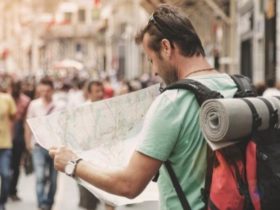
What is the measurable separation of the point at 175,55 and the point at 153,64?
0.10 m

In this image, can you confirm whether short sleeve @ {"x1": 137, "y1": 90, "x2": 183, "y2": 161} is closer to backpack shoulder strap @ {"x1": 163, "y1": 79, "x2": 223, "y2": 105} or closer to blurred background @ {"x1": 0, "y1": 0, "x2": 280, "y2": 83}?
backpack shoulder strap @ {"x1": 163, "y1": 79, "x2": 223, "y2": 105}

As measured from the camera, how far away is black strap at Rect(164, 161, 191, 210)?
10.5 ft

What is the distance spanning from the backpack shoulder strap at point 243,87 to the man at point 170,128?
0.9 inches

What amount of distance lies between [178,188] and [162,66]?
45cm

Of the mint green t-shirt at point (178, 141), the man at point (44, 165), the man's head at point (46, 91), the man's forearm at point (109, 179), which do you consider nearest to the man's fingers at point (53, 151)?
the man's forearm at point (109, 179)

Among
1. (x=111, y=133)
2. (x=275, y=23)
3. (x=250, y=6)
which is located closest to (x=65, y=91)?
(x=275, y=23)

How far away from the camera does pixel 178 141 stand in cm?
318

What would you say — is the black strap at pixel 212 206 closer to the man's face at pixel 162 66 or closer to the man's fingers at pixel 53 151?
the man's face at pixel 162 66

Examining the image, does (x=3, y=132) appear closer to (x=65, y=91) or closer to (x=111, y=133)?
(x=111, y=133)

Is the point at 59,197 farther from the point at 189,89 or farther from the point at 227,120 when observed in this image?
the point at 227,120

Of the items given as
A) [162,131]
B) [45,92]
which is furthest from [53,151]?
[45,92]

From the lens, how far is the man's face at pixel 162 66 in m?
3.31

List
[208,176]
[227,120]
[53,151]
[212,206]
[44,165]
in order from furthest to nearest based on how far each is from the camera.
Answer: [44,165] → [53,151] → [208,176] → [212,206] → [227,120]

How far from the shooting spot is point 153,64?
3.36 metres
